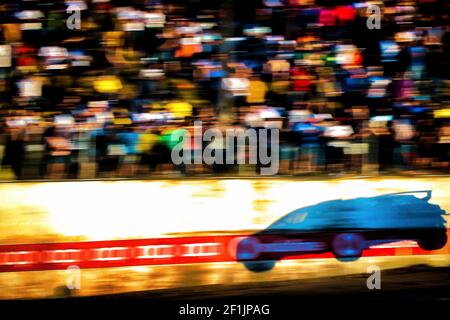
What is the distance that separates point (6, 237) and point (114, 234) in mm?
1030

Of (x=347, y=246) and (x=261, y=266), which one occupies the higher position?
(x=347, y=246)

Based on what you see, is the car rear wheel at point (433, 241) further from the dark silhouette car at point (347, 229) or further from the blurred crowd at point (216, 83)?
the blurred crowd at point (216, 83)

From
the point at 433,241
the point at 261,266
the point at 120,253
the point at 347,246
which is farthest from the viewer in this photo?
the point at 433,241

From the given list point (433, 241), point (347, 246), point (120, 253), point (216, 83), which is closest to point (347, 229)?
point (347, 246)

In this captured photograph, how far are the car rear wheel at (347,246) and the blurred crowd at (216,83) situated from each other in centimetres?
69

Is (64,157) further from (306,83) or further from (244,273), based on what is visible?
(306,83)

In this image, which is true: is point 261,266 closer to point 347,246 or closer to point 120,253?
point 347,246

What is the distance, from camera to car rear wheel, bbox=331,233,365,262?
6711 millimetres

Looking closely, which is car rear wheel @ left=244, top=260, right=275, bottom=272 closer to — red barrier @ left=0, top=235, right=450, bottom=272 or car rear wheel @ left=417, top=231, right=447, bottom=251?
red barrier @ left=0, top=235, right=450, bottom=272

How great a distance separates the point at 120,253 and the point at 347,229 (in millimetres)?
2345

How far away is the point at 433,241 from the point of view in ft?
22.5

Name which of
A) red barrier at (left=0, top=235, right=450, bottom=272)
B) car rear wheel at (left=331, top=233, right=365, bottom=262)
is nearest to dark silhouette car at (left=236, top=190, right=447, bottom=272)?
car rear wheel at (left=331, top=233, right=365, bottom=262)

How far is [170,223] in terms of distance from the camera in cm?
649
